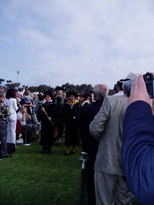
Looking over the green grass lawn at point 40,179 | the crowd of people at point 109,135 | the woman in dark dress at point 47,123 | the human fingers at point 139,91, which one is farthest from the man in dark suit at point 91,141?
the woman in dark dress at point 47,123

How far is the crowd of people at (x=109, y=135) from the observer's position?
1.11 m

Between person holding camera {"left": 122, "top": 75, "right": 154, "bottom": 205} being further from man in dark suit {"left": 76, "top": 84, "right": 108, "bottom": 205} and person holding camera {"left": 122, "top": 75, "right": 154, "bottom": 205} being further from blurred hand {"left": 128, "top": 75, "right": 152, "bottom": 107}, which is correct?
man in dark suit {"left": 76, "top": 84, "right": 108, "bottom": 205}

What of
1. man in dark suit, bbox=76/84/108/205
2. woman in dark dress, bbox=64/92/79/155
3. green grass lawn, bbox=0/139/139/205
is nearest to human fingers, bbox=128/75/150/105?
man in dark suit, bbox=76/84/108/205

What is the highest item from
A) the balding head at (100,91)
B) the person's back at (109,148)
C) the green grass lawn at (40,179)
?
the balding head at (100,91)

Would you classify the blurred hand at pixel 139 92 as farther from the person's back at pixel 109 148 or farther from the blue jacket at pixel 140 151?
the person's back at pixel 109 148

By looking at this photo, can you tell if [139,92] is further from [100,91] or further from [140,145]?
[100,91]

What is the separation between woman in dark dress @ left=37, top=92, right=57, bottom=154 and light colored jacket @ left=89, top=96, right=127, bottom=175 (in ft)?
20.0

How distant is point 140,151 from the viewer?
110 cm

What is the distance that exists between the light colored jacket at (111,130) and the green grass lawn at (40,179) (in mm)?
1822

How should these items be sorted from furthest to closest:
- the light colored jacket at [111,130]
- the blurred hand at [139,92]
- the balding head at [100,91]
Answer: the balding head at [100,91]
the light colored jacket at [111,130]
the blurred hand at [139,92]

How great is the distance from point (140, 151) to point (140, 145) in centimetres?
2

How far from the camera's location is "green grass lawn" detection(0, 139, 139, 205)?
5.50m

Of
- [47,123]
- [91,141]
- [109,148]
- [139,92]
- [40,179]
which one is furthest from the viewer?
[47,123]

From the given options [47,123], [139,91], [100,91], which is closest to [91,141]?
[100,91]
